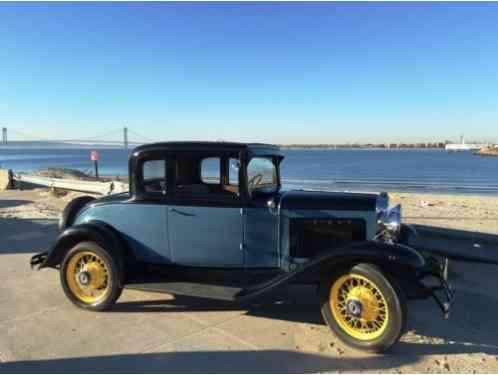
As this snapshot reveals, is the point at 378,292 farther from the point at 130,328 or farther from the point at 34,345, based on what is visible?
the point at 34,345

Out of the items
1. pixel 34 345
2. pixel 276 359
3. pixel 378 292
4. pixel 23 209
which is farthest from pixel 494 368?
pixel 23 209

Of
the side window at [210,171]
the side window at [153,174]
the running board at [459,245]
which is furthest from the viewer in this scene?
the running board at [459,245]

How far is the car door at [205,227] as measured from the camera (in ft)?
12.5

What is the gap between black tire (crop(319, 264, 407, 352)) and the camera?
2.98m

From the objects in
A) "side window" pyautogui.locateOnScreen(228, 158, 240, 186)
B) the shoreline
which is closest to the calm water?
the shoreline

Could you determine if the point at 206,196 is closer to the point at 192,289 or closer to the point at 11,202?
the point at 192,289

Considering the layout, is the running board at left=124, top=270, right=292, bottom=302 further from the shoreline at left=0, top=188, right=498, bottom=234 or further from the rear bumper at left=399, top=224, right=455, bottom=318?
the shoreline at left=0, top=188, right=498, bottom=234

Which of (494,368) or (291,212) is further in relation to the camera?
(291,212)

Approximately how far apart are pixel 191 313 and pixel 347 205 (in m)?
2.02

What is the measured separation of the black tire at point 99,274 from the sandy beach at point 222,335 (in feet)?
0.44

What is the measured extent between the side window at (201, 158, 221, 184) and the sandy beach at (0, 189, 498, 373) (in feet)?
4.80

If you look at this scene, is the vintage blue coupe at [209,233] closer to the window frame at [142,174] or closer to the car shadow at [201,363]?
the window frame at [142,174]

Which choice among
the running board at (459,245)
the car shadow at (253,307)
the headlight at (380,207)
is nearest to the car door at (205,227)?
the car shadow at (253,307)

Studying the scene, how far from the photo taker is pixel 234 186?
162 inches
